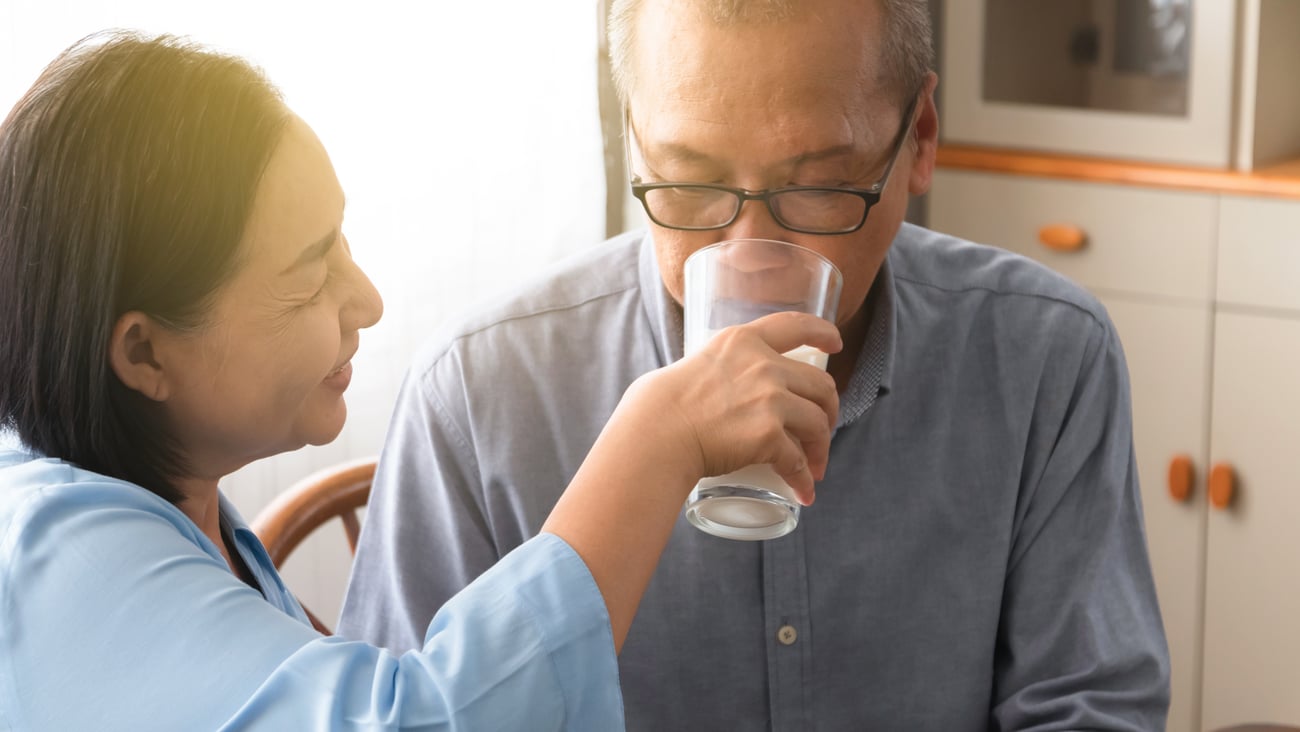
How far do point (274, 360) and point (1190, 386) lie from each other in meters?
2.43

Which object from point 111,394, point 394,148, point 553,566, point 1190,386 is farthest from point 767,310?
point 1190,386

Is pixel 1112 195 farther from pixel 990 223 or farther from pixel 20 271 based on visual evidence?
pixel 20 271

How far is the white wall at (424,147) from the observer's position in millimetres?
2309

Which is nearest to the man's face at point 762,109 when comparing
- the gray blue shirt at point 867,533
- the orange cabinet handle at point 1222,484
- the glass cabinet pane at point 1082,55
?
the gray blue shirt at point 867,533

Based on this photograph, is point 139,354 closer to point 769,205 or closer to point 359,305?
point 359,305

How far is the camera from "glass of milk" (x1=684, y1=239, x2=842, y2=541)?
3.55 ft

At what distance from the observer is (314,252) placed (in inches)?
38.3

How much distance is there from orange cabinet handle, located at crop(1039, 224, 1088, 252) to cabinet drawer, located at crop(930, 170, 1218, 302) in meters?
0.01

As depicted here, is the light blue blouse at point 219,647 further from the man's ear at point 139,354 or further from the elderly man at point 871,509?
the elderly man at point 871,509

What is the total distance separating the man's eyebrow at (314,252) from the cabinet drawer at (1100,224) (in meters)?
2.34

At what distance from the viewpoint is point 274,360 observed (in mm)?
963

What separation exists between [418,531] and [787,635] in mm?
389

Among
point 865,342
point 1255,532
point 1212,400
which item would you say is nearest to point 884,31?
point 865,342

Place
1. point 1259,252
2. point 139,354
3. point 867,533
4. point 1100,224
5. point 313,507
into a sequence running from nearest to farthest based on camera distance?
point 139,354, point 867,533, point 313,507, point 1259,252, point 1100,224
